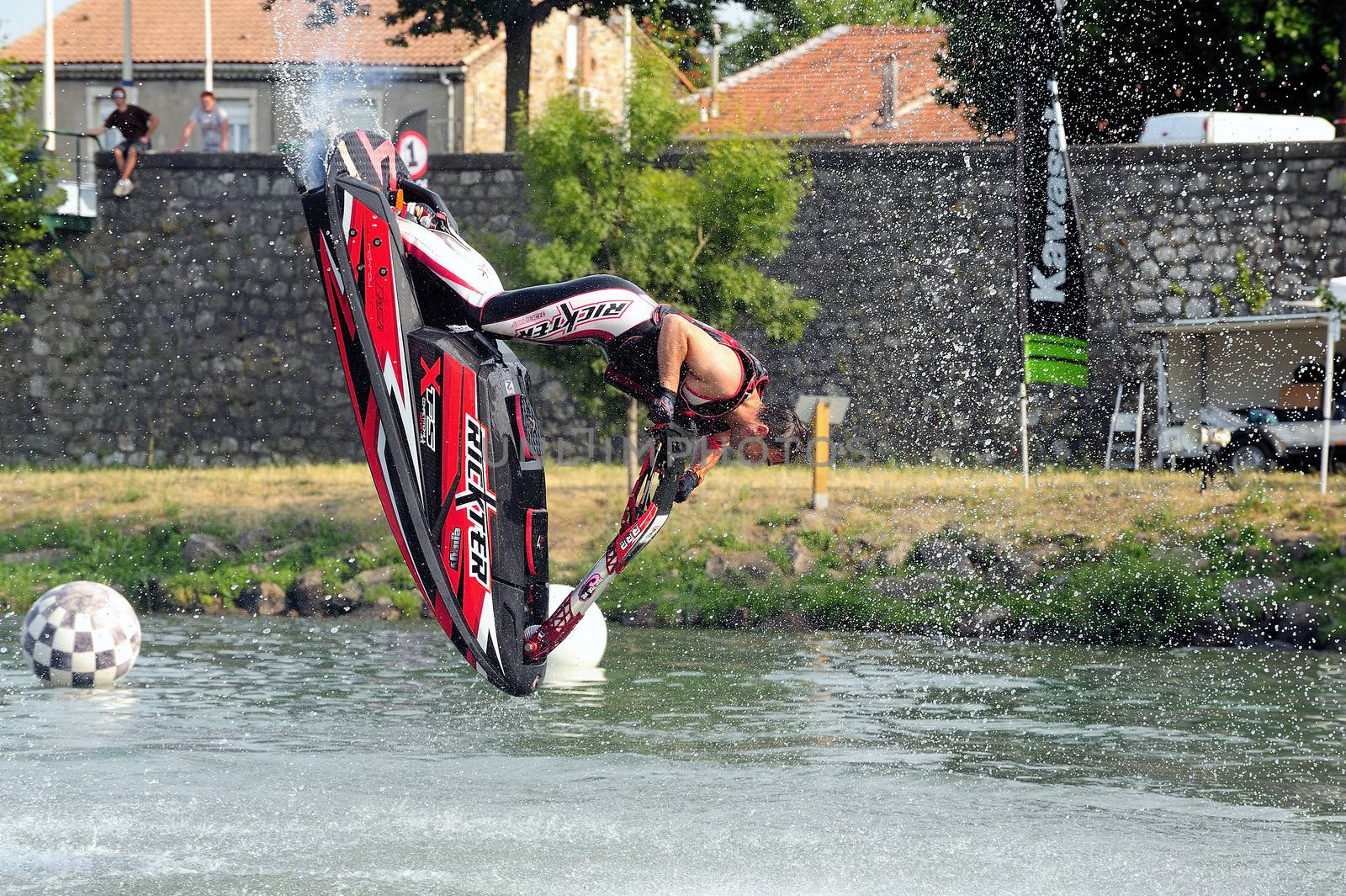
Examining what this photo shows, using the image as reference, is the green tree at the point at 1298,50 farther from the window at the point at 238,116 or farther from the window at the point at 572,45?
the window at the point at 238,116

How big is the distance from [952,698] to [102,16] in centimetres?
4113

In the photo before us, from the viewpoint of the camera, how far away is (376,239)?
8.63 metres

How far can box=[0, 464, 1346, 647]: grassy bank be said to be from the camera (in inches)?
766

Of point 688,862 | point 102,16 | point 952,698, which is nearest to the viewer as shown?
point 688,862

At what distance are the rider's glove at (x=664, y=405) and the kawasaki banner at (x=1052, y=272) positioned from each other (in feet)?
45.7

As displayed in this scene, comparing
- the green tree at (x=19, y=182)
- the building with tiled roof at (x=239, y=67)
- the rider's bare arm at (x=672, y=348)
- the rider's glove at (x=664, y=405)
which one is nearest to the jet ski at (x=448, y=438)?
the rider's glove at (x=664, y=405)

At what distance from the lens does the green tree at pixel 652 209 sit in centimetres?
2178

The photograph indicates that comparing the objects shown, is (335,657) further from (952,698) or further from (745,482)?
(745,482)

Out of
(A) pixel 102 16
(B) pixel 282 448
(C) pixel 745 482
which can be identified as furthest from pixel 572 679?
(A) pixel 102 16

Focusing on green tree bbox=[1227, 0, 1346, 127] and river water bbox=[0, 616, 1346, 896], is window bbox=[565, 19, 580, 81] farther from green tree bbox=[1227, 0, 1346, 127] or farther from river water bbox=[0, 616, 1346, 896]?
river water bbox=[0, 616, 1346, 896]

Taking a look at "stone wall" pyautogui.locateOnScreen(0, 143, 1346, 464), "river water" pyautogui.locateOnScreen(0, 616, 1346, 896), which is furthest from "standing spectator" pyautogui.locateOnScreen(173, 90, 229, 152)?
"river water" pyautogui.locateOnScreen(0, 616, 1346, 896)

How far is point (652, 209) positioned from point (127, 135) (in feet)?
41.0

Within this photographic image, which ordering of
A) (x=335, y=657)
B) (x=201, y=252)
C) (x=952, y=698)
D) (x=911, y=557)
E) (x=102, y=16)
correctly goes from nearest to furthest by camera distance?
(x=952, y=698) < (x=335, y=657) < (x=911, y=557) < (x=201, y=252) < (x=102, y=16)

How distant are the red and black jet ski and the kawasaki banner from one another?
524 inches
